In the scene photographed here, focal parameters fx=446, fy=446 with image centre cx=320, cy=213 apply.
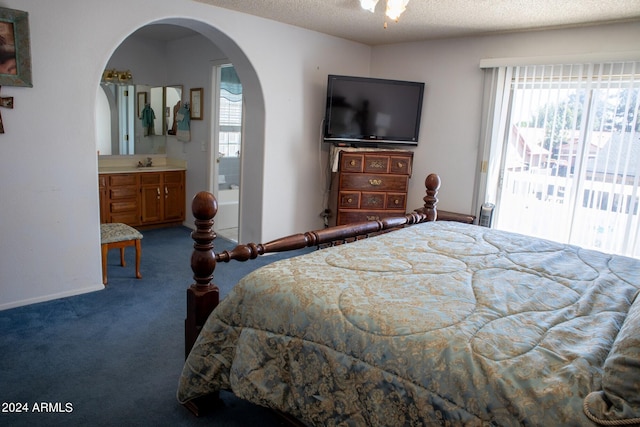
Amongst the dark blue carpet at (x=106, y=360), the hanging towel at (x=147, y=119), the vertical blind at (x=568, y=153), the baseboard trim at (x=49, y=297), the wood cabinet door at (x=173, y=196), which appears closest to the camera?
the dark blue carpet at (x=106, y=360)

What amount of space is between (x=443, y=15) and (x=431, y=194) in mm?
1606

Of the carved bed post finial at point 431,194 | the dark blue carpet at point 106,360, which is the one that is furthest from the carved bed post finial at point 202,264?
the carved bed post finial at point 431,194

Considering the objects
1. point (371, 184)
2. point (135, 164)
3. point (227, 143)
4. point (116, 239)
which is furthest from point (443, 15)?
point (135, 164)

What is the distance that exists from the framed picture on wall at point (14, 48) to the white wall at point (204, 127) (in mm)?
55

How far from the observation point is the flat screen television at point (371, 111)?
14.7ft

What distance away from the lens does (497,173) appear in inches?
167

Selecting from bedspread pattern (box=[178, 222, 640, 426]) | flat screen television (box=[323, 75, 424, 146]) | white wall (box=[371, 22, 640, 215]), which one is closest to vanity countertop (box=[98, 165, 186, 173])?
flat screen television (box=[323, 75, 424, 146])

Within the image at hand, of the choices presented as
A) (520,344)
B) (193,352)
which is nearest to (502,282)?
(520,344)

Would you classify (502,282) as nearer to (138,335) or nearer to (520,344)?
(520,344)

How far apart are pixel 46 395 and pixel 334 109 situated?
336 centimetres

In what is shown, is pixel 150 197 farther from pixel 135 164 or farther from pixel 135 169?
pixel 135 164

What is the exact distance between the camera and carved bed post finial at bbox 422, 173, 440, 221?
117 inches

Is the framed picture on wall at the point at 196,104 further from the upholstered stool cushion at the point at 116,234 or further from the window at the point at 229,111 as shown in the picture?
the upholstered stool cushion at the point at 116,234

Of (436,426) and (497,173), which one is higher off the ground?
(497,173)
